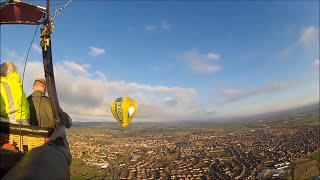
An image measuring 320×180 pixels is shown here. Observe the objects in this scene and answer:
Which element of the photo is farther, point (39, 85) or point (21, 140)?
point (39, 85)

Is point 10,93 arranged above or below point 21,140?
above

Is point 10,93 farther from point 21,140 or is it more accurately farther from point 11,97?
point 21,140

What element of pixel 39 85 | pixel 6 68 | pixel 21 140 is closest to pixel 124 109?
pixel 39 85

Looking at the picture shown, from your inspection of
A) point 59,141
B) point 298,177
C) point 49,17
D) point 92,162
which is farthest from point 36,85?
point 92,162

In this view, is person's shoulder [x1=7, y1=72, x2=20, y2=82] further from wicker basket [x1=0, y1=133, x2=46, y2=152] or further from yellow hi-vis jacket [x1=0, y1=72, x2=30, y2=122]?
wicker basket [x1=0, y1=133, x2=46, y2=152]

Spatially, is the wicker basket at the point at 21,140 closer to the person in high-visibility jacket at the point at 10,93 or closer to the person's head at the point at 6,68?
the person in high-visibility jacket at the point at 10,93

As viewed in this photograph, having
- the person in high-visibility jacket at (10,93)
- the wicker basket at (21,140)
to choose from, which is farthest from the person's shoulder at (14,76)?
the wicker basket at (21,140)

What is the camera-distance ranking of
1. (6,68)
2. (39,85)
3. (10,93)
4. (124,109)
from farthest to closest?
(124,109) < (39,85) < (6,68) < (10,93)

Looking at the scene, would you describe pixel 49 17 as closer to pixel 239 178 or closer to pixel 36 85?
pixel 36 85
